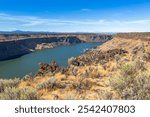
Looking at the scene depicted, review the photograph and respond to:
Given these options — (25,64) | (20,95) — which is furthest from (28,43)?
(20,95)

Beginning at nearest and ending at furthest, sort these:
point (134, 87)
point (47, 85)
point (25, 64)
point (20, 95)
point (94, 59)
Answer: point (20, 95) < point (134, 87) < point (47, 85) < point (94, 59) < point (25, 64)

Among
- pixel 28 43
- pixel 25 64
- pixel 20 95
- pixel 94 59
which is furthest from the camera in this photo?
pixel 28 43

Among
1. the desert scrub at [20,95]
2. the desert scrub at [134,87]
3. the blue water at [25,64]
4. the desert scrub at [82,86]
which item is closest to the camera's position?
the desert scrub at [134,87]

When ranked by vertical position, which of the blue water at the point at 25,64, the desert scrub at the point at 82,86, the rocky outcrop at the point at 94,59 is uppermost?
the desert scrub at the point at 82,86

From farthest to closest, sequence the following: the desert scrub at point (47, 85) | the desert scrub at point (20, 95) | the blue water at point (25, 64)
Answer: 1. the blue water at point (25, 64)
2. the desert scrub at point (47, 85)
3. the desert scrub at point (20, 95)

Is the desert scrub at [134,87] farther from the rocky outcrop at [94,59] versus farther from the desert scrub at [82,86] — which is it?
the rocky outcrop at [94,59]

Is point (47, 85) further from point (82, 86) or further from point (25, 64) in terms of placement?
point (25, 64)

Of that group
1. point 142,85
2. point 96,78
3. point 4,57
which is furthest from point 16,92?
point 4,57

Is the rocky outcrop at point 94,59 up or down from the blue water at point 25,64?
up

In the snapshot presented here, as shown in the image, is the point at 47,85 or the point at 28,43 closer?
the point at 47,85

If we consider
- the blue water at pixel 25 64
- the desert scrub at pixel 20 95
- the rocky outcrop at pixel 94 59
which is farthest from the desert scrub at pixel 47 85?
the blue water at pixel 25 64

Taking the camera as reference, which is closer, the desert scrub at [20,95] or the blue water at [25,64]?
the desert scrub at [20,95]
